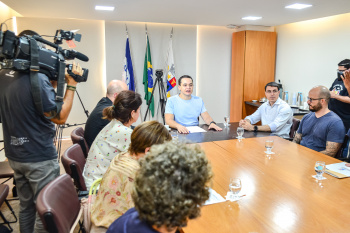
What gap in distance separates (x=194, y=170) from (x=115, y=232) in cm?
38

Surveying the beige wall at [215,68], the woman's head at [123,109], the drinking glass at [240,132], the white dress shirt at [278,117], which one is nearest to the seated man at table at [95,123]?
the woman's head at [123,109]

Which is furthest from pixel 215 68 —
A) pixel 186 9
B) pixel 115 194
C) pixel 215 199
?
pixel 115 194

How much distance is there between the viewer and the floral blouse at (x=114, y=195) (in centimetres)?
138

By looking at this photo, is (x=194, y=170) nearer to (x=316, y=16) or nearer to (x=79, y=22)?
(x=316, y=16)

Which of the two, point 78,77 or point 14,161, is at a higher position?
point 78,77

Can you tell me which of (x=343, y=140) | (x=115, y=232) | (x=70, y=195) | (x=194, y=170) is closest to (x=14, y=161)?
(x=70, y=195)

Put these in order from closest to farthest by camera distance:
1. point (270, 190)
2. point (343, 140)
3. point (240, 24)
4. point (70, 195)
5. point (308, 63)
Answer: point (70, 195) < point (270, 190) < point (343, 140) < point (308, 63) < point (240, 24)

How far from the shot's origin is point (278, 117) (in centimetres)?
337

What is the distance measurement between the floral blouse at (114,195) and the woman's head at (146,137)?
120mm

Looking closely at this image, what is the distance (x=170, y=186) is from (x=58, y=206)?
31.7 inches

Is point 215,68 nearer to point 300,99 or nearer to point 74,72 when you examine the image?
point 300,99

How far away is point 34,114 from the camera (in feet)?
6.12

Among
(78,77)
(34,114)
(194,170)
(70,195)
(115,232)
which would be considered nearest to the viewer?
(194,170)

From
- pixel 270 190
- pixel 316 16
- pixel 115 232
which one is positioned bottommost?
pixel 270 190
